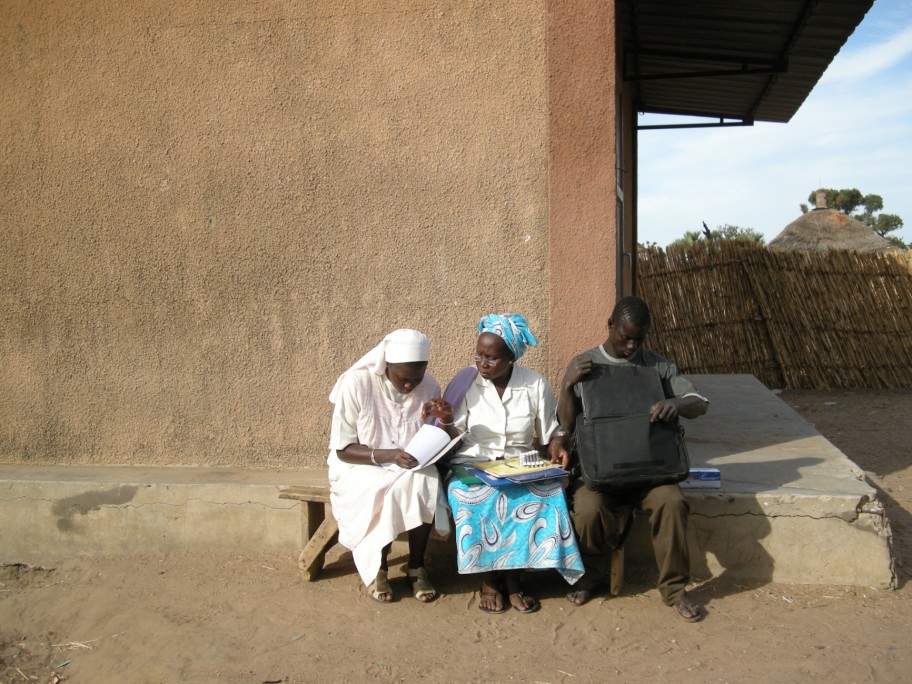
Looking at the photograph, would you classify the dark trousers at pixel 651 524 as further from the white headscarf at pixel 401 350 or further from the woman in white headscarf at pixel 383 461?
the white headscarf at pixel 401 350

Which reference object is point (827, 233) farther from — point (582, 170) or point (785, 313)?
point (582, 170)

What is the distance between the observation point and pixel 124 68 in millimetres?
4812

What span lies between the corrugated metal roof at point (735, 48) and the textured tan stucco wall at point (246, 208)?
200 centimetres

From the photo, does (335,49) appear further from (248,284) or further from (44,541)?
(44,541)

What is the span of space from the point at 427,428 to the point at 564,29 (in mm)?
2297

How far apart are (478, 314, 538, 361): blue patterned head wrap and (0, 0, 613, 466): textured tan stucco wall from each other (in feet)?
1.99

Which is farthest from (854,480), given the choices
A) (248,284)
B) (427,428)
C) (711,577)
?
(248,284)

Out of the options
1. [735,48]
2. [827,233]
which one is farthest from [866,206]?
[735,48]

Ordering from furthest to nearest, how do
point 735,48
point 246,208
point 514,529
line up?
1. point 735,48
2. point 246,208
3. point 514,529

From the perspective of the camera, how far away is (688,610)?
11.8 ft

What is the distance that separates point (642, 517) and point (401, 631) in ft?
4.38

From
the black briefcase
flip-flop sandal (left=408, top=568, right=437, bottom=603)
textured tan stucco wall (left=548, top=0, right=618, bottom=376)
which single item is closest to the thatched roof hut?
textured tan stucco wall (left=548, top=0, right=618, bottom=376)

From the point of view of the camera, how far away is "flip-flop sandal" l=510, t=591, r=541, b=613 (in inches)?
146

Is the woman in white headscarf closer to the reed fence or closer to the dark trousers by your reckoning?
the dark trousers
